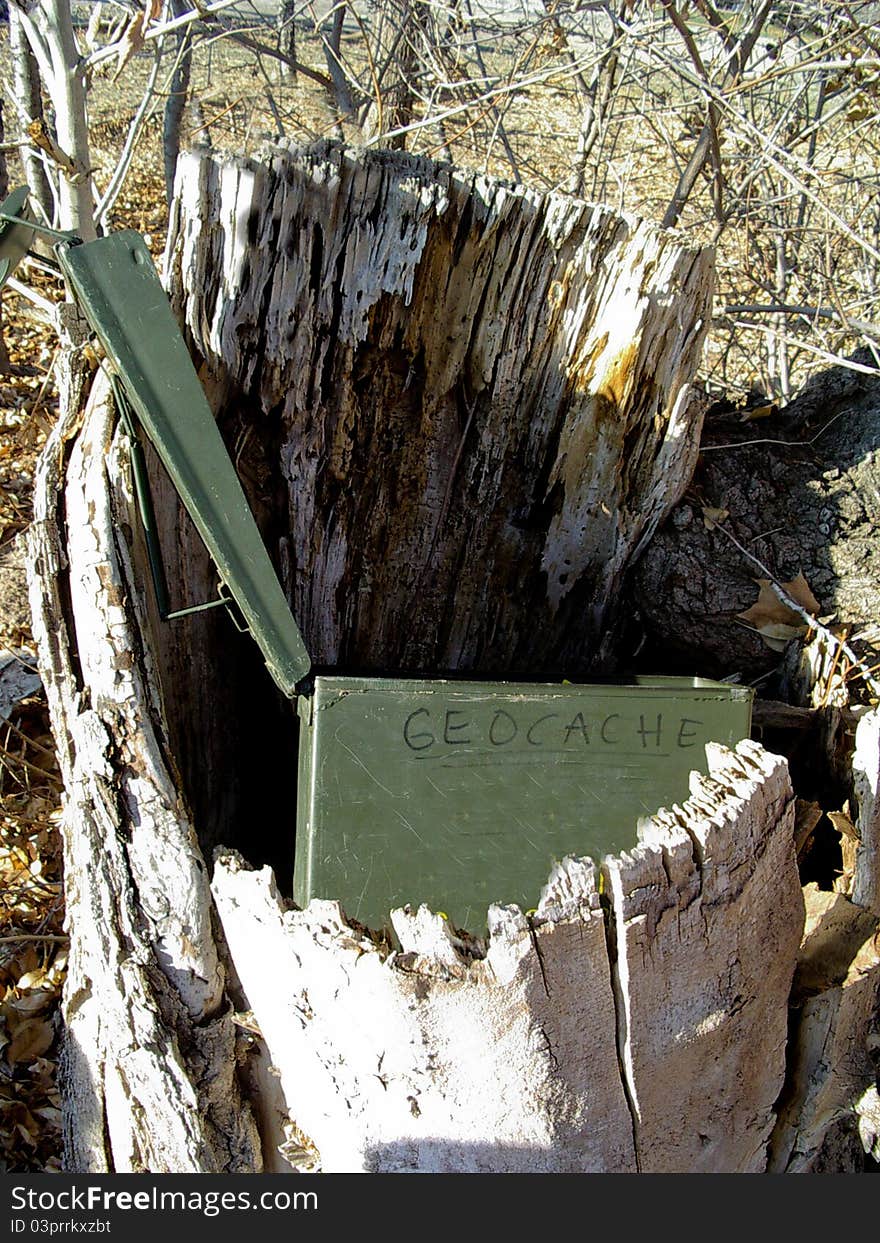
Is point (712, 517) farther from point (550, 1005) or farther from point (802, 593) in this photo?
point (550, 1005)

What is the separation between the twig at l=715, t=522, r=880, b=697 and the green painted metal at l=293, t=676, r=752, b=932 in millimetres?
572

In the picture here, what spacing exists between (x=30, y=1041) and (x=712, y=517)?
8.20 feet

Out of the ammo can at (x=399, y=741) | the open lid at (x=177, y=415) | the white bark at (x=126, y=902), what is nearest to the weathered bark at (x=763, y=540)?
the ammo can at (x=399, y=741)

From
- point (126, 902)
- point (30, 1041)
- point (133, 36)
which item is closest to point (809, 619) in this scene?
point (126, 902)

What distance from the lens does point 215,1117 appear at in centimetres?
185

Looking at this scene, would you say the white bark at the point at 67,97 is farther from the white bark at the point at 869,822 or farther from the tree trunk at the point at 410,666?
the white bark at the point at 869,822

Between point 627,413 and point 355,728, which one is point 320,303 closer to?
point 627,413

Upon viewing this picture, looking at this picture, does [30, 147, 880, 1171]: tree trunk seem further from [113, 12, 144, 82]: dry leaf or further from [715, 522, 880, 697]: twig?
[113, 12, 144, 82]: dry leaf

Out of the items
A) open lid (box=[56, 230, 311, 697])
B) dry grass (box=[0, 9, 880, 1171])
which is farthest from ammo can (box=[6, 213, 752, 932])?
dry grass (box=[0, 9, 880, 1171])

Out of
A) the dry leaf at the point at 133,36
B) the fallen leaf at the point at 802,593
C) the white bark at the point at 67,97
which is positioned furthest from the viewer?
the white bark at the point at 67,97

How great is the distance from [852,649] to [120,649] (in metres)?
1.84

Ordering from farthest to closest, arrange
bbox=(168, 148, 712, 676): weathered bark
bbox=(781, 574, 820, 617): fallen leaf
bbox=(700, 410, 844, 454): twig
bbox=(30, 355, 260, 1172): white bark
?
bbox=(700, 410, 844, 454): twig → bbox=(781, 574, 820, 617): fallen leaf → bbox=(168, 148, 712, 676): weathered bark → bbox=(30, 355, 260, 1172): white bark

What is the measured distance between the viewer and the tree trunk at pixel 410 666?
66.8 inches

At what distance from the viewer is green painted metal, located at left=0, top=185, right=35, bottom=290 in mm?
1841
